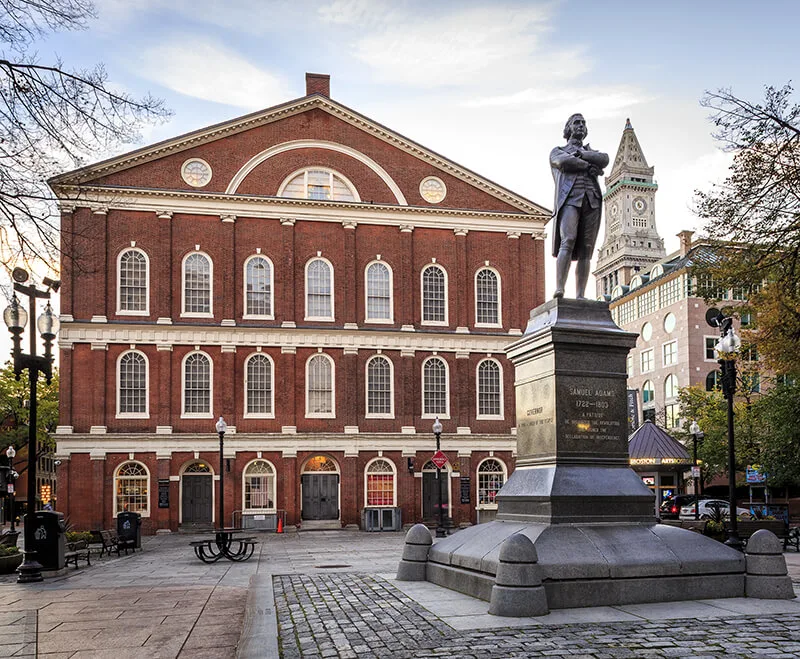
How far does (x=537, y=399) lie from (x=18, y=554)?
14.6 metres

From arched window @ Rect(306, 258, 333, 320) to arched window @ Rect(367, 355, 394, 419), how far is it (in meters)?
3.30

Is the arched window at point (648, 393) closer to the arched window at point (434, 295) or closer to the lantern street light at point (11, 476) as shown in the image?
the arched window at point (434, 295)

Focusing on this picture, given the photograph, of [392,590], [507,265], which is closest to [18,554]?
[392,590]

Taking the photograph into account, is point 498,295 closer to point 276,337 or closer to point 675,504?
point 276,337

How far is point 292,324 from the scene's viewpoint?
43.9m

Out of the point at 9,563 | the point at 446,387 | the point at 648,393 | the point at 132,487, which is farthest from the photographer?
the point at 648,393

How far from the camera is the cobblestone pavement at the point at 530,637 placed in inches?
348

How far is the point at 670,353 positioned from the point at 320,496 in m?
41.1

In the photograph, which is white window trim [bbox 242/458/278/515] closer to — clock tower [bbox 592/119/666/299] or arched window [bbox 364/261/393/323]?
arched window [bbox 364/261/393/323]

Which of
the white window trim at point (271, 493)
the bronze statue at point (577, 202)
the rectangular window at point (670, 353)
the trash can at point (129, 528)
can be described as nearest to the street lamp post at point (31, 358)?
the trash can at point (129, 528)

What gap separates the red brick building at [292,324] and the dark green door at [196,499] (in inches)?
2.9

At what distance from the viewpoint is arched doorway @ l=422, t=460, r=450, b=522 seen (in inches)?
1768

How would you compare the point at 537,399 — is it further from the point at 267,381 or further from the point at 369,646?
the point at 267,381

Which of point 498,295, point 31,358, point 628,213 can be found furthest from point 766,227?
point 628,213
